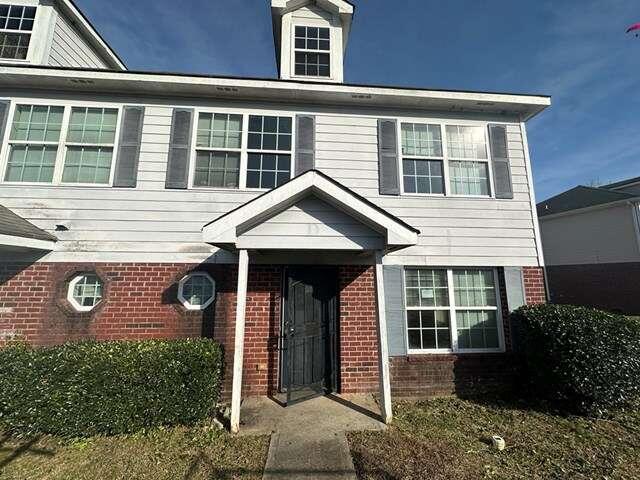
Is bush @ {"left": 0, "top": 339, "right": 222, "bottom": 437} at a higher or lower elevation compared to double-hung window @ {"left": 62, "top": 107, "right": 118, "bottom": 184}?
lower

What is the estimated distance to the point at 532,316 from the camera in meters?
5.44

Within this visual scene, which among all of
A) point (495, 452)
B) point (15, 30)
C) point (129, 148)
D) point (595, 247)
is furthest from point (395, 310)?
point (595, 247)

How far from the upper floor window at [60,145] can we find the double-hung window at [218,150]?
1713mm

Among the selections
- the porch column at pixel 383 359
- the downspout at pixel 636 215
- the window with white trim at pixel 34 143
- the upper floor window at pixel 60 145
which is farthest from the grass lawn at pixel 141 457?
the downspout at pixel 636 215

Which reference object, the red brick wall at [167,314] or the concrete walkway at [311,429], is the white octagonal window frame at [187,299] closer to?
the red brick wall at [167,314]

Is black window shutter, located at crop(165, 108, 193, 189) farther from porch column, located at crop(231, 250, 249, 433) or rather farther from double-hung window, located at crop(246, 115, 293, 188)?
porch column, located at crop(231, 250, 249, 433)

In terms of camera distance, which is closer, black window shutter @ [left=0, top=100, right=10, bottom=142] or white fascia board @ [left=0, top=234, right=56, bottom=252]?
white fascia board @ [left=0, top=234, right=56, bottom=252]

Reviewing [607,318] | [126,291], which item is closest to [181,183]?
[126,291]

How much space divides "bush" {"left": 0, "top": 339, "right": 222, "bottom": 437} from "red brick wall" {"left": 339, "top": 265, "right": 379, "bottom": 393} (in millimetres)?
2478

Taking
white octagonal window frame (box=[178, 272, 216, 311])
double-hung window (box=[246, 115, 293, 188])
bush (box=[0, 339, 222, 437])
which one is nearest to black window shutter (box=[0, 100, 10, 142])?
bush (box=[0, 339, 222, 437])

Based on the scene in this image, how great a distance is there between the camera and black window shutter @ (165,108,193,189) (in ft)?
19.8

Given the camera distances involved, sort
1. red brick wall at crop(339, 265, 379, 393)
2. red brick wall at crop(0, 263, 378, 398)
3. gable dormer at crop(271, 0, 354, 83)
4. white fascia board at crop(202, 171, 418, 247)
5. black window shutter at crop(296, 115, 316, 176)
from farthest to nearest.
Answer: gable dormer at crop(271, 0, 354, 83) → black window shutter at crop(296, 115, 316, 176) → red brick wall at crop(339, 265, 379, 393) → red brick wall at crop(0, 263, 378, 398) → white fascia board at crop(202, 171, 418, 247)

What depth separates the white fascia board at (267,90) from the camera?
591 cm

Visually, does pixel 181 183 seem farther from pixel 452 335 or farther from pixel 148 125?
pixel 452 335
